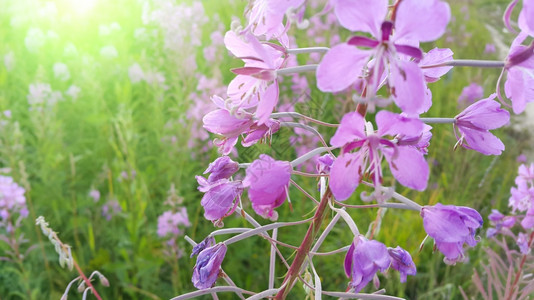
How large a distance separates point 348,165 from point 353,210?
7.52 feet

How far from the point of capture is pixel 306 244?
44.3 inches

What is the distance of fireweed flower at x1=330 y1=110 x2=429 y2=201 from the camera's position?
86 cm

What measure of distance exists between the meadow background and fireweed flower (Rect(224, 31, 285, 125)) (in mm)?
909

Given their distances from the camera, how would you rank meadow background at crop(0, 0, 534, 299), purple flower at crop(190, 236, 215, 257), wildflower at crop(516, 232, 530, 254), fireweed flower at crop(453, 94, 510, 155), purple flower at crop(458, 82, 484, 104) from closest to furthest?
1. fireweed flower at crop(453, 94, 510, 155)
2. purple flower at crop(190, 236, 215, 257)
3. wildflower at crop(516, 232, 530, 254)
4. meadow background at crop(0, 0, 534, 299)
5. purple flower at crop(458, 82, 484, 104)

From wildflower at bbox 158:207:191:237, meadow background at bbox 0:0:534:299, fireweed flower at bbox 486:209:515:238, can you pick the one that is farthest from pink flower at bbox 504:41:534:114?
wildflower at bbox 158:207:191:237

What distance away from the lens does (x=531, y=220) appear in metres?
1.87

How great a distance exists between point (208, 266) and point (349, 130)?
1.56ft

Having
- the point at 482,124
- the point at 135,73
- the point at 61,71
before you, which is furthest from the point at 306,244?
the point at 61,71

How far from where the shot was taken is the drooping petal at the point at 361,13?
785mm

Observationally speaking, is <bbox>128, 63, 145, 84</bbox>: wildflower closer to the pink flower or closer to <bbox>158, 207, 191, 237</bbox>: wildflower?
<bbox>158, 207, 191, 237</bbox>: wildflower

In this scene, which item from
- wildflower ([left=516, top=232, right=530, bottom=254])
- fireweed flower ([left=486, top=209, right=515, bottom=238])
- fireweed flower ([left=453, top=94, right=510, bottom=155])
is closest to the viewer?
fireweed flower ([left=453, top=94, right=510, bottom=155])

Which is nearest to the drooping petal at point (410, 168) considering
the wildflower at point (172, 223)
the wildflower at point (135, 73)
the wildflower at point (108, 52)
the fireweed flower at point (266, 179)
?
the fireweed flower at point (266, 179)

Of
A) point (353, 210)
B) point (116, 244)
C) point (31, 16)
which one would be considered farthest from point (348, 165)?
point (31, 16)

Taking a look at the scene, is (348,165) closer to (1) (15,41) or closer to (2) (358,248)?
(2) (358,248)
